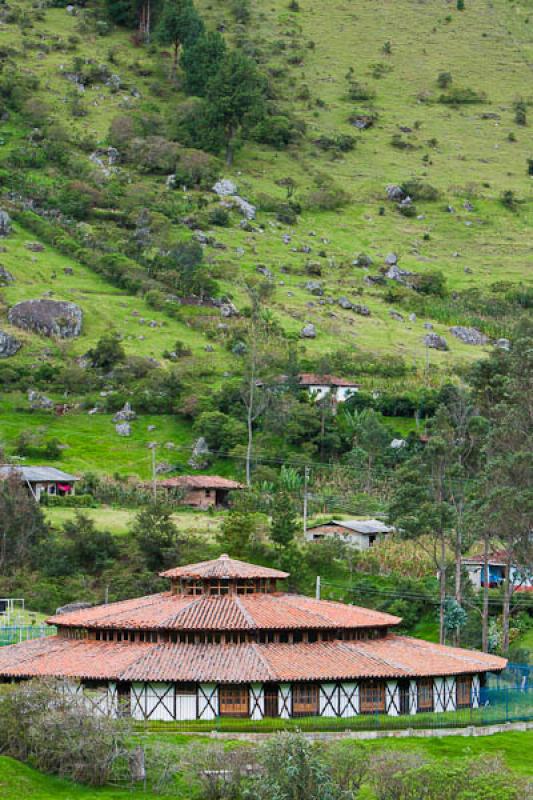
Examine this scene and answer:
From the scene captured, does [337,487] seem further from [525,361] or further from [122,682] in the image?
[122,682]

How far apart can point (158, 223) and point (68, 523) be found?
81.5 m

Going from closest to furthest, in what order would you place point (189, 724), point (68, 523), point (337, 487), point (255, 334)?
point (189, 724) < point (68, 523) < point (337, 487) < point (255, 334)

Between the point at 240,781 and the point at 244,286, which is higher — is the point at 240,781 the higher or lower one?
the lower one

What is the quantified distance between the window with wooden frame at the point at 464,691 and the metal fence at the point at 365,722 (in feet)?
2.58

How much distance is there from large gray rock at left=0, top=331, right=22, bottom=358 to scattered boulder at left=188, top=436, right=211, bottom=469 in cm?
2512

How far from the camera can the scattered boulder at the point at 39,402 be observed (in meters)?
146

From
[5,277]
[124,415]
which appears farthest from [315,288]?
[124,415]

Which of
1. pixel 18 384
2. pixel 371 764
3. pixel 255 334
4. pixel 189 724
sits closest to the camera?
pixel 371 764

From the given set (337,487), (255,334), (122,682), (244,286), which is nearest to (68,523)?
(337,487)

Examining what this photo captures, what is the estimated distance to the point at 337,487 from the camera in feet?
438

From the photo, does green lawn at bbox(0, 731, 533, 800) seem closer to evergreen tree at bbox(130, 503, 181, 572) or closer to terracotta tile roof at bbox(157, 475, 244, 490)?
evergreen tree at bbox(130, 503, 181, 572)

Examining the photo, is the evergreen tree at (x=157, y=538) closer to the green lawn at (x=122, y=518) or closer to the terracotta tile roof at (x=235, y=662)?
the green lawn at (x=122, y=518)

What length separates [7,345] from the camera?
156875 millimetres

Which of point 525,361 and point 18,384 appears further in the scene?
point 18,384
